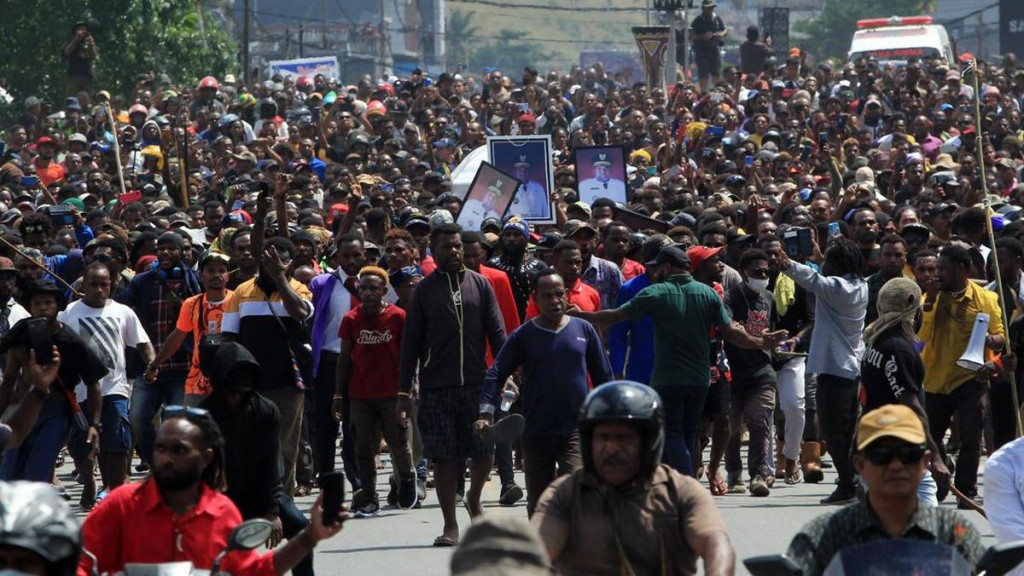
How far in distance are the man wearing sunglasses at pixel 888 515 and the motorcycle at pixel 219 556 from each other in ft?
4.41

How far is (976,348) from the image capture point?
1149cm

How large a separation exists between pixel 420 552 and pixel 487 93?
21.1m

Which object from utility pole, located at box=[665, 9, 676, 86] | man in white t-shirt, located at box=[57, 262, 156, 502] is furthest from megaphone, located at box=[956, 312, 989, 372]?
utility pole, located at box=[665, 9, 676, 86]

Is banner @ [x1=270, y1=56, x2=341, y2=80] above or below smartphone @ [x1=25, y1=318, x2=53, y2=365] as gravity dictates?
above

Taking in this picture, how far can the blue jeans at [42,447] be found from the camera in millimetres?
10617

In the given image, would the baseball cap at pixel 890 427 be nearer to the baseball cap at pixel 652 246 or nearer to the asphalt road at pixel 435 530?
the asphalt road at pixel 435 530

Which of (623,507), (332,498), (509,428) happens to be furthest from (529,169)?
(623,507)

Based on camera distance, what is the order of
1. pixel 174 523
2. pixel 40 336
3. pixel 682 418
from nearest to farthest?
pixel 174 523, pixel 40 336, pixel 682 418

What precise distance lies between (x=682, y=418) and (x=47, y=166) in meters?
14.0

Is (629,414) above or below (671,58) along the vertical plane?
below

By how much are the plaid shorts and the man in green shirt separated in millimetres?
821

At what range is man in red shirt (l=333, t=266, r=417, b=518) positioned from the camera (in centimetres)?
1172

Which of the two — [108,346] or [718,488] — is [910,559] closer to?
[718,488]

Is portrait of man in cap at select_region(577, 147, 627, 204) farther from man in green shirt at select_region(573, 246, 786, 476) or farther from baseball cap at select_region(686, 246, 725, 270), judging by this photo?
man in green shirt at select_region(573, 246, 786, 476)
